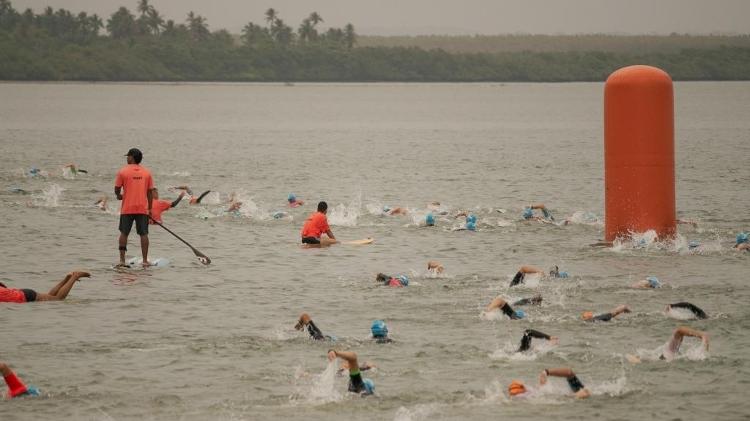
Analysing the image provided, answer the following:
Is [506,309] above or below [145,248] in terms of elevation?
below

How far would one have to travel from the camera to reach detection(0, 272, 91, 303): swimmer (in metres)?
19.8

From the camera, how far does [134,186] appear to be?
22.0 metres

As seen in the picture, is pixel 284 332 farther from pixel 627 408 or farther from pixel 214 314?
pixel 627 408

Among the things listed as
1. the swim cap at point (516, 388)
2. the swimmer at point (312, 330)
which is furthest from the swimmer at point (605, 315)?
the swim cap at point (516, 388)

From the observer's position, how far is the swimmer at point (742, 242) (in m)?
24.5

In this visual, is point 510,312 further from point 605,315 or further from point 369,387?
point 369,387

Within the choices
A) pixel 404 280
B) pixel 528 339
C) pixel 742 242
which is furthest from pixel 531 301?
pixel 742 242

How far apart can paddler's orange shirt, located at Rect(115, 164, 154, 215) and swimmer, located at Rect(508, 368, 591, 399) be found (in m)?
9.26

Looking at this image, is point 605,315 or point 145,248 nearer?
point 605,315

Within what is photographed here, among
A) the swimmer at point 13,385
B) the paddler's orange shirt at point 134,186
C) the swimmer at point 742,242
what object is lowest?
the swimmer at point 742,242

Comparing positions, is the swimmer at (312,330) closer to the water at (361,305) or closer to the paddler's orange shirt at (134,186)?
the water at (361,305)

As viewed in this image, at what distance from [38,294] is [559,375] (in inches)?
349

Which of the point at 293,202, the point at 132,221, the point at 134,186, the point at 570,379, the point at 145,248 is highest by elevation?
the point at 134,186

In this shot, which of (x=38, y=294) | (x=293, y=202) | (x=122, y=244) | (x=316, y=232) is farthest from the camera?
(x=293, y=202)
